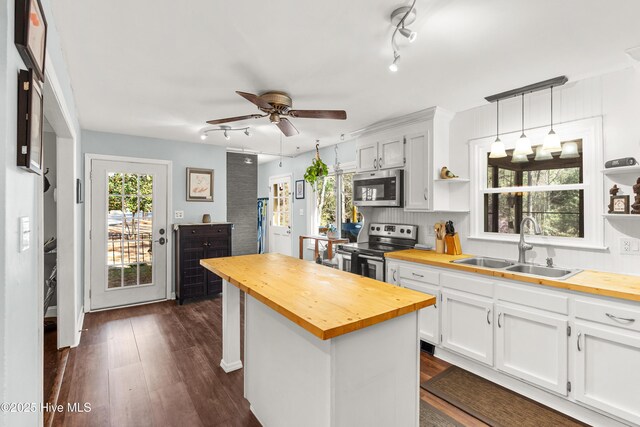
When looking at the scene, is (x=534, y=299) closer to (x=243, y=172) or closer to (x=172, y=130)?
A: (x=172, y=130)

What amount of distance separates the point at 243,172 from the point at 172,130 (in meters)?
2.09

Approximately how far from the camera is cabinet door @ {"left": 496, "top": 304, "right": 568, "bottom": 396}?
2.12 metres

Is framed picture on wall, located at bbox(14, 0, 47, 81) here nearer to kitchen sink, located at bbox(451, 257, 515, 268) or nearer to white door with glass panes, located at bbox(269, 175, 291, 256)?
kitchen sink, located at bbox(451, 257, 515, 268)

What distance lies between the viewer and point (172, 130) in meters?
4.13

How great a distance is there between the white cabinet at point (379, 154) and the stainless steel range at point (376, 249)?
771 millimetres

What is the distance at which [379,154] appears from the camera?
3.85 meters

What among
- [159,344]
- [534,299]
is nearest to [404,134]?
[534,299]

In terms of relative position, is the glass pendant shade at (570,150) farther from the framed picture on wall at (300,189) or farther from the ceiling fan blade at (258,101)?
the framed picture on wall at (300,189)

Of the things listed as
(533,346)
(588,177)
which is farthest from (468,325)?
(588,177)

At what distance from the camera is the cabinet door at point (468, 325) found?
2512 millimetres

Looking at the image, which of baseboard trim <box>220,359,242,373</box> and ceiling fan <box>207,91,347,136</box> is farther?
baseboard trim <box>220,359,242,373</box>

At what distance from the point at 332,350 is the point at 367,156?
10.0ft

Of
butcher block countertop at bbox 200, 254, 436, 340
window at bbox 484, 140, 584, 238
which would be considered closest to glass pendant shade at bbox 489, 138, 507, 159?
window at bbox 484, 140, 584, 238

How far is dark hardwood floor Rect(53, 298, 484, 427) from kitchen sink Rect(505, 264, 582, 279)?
1.07 m
